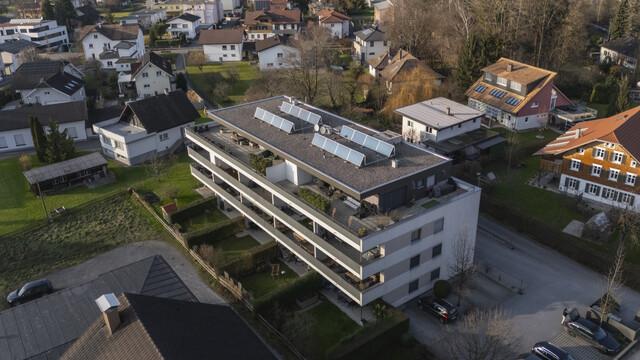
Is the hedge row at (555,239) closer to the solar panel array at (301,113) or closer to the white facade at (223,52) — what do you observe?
the solar panel array at (301,113)

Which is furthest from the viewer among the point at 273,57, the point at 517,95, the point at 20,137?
the point at 273,57

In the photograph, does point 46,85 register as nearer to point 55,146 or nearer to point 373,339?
point 55,146

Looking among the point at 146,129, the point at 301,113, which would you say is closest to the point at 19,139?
the point at 146,129

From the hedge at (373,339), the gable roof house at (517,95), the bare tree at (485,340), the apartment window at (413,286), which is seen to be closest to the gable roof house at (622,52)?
the gable roof house at (517,95)

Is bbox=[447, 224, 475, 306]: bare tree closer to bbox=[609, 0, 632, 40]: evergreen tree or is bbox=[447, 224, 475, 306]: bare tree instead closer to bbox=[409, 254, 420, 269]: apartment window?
bbox=[409, 254, 420, 269]: apartment window

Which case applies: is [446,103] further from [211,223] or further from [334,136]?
[211,223]

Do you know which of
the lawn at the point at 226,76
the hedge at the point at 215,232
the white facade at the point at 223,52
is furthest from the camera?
Answer: the white facade at the point at 223,52
